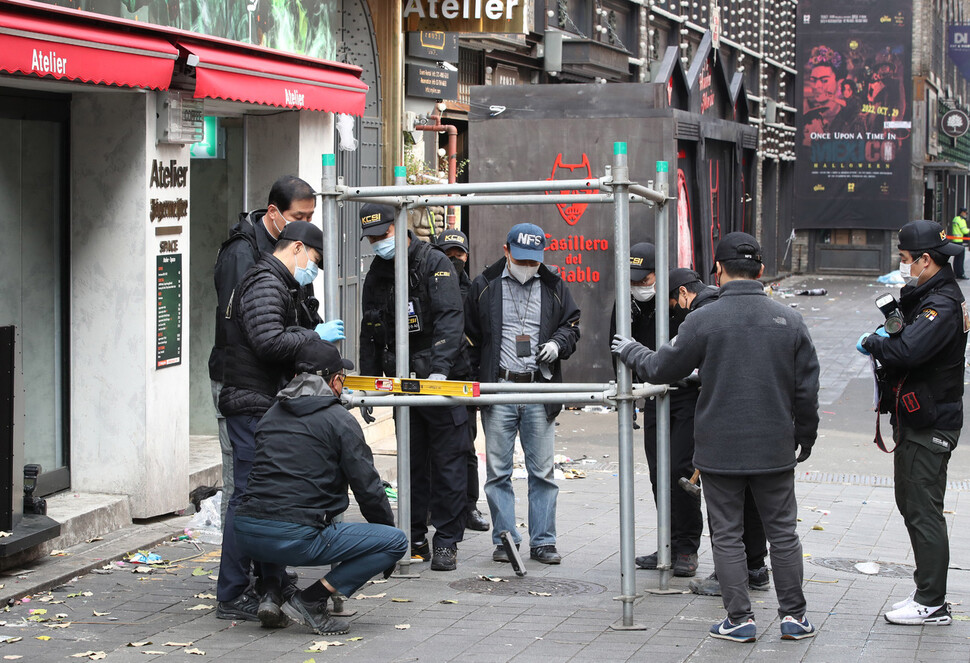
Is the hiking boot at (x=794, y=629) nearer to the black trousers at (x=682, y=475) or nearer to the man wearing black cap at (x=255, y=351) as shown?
the black trousers at (x=682, y=475)

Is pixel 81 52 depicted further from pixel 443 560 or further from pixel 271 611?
pixel 443 560

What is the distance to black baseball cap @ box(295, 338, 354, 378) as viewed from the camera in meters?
5.44

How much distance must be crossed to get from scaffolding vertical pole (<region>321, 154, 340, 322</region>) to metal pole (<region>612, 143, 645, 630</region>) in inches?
55.2

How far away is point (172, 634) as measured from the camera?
559cm

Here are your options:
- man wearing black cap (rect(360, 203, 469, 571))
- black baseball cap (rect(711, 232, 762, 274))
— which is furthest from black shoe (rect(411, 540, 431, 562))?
black baseball cap (rect(711, 232, 762, 274))

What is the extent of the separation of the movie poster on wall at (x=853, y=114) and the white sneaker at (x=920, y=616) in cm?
2996

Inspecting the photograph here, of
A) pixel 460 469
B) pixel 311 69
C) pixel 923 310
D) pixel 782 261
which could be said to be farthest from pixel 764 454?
pixel 782 261

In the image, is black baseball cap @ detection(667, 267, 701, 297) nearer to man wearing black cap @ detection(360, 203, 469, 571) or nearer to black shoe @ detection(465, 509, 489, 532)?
man wearing black cap @ detection(360, 203, 469, 571)

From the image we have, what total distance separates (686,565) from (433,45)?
8.08 m

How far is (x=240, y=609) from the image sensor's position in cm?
584

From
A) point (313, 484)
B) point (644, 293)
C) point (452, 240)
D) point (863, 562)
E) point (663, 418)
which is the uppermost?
point (452, 240)

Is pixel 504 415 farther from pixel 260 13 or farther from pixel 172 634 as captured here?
pixel 260 13

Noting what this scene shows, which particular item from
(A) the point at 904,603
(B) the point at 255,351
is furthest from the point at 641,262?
(B) the point at 255,351

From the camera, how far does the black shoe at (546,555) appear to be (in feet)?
23.0
